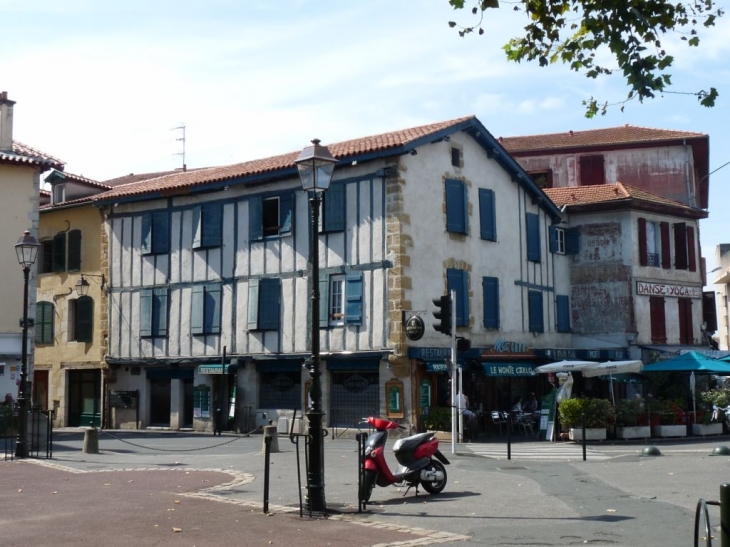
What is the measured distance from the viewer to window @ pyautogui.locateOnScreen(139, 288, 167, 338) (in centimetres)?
3027

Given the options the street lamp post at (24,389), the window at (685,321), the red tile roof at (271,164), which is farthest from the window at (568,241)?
the street lamp post at (24,389)

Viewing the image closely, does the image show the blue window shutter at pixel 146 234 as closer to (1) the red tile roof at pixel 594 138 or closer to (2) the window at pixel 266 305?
(2) the window at pixel 266 305

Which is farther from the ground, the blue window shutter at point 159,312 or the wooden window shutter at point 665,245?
the wooden window shutter at point 665,245

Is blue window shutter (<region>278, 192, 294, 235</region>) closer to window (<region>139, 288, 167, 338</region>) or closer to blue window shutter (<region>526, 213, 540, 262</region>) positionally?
window (<region>139, 288, 167, 338</region>)

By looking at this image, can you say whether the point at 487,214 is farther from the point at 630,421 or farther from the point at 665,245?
the point at 665,245

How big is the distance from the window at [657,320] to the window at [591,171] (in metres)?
9.22

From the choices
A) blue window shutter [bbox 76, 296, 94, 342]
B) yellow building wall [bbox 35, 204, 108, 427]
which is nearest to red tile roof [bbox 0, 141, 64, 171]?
yellow building wall [bbox 35, 204, 108, 427]

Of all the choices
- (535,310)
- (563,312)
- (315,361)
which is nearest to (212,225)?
(535,310)

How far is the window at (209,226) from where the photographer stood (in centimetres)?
2909

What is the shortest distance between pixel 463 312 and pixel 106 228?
12.3 m

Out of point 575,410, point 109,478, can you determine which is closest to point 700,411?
point 575,410

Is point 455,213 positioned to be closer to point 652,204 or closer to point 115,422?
point 652,204

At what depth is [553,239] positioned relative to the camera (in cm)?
3159

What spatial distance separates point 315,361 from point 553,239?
69.9 ft
